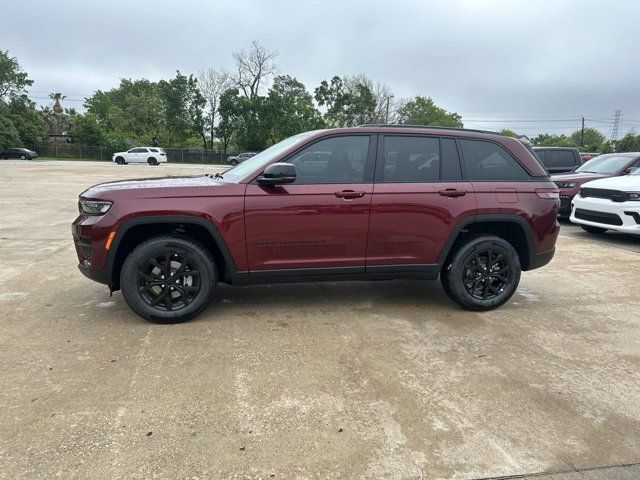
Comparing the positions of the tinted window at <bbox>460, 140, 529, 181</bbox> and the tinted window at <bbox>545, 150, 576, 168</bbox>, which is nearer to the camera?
the tinted window at <bbox>460, 140, 529, 181</bbox>

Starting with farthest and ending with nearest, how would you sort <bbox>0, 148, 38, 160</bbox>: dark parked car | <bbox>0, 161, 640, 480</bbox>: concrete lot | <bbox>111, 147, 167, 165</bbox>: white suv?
<bbox>0, 148, 38, 160</bbox>: dark parked car, <bbox>111, 147, 167, 165</bbox>: white suv, <bbox>0, 161, 640, 480</bbox>: concrete lot

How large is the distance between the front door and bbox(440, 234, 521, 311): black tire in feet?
3.14

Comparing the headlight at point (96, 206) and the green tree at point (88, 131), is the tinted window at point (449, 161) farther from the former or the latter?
the green tree at point (88, 131)

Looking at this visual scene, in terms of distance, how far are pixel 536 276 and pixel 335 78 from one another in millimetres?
55917

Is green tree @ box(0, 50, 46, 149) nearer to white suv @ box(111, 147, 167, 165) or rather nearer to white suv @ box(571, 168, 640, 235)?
white suv @ box(111, 147, 167, 165)

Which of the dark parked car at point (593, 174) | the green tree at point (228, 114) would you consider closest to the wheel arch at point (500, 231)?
the dark parked car at point (593, 174)

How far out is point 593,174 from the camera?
399 inches

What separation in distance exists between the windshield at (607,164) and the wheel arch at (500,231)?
7.20 m

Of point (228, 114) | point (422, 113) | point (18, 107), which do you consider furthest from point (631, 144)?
point (18, 107)

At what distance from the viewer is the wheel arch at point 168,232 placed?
12.3 feet

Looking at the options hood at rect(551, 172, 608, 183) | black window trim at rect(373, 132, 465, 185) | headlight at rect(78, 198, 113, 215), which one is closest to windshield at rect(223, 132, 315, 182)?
black window trim at rect(373, 132, 465, 185)

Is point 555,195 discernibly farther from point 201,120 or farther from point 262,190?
point 201,120

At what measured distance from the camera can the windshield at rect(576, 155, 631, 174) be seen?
10.1 m

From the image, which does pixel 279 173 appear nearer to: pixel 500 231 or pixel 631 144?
pixel 500 231
